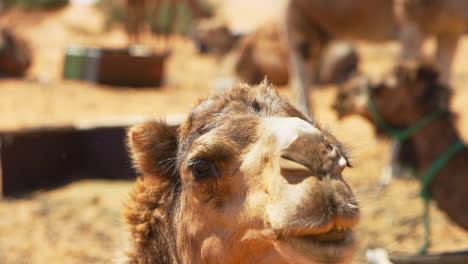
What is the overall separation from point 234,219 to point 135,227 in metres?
0.59

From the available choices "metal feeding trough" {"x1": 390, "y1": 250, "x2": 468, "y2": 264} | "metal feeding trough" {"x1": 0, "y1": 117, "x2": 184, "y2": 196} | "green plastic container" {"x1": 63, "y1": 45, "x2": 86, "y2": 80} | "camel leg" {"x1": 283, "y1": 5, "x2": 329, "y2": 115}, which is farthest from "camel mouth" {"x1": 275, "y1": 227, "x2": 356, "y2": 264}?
"green plastic container" {"x1": 63, "y1": 45, "x2": 86, "y2": 80}

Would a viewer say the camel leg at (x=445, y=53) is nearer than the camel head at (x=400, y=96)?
No

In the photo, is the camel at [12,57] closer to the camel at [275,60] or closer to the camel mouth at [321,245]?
the camel at [275,60]

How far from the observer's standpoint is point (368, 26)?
869 centimetres

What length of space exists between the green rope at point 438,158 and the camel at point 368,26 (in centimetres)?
123

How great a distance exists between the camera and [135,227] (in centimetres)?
264

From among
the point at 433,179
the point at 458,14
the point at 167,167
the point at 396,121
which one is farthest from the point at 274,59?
the point at 167,167

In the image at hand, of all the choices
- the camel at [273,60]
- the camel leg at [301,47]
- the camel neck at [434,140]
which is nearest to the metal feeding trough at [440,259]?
the camel neck at [434,140]

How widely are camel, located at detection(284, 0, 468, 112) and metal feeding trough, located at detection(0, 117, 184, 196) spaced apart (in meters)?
2.30

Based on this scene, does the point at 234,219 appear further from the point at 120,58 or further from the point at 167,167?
the point at 120,58

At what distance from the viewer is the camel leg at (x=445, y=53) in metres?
7.62

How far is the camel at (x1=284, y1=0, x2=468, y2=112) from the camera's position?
7.28 meters

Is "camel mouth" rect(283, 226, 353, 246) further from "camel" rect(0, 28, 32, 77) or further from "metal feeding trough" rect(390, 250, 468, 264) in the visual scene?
"camel" rect(0, 28, 32, 77)

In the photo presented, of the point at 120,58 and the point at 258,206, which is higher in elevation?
the point at 258,206
